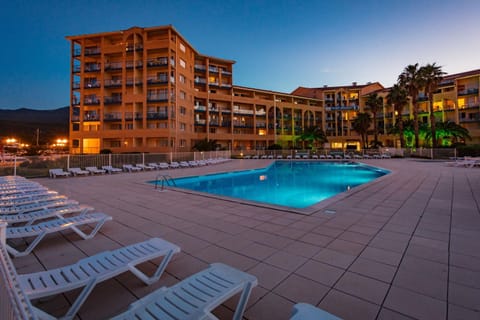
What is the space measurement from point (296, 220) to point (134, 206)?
445 cm

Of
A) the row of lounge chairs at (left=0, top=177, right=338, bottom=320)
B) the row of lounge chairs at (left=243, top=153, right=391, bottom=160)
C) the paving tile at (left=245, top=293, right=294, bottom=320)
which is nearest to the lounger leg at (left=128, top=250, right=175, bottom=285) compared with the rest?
the row of lounge chairs at (left=0, top=177, right=338, bottom=320)

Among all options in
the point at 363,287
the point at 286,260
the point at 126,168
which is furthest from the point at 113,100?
the point at 363,287

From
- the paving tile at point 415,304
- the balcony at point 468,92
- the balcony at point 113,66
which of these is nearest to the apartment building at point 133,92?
the balcony at point 113,66

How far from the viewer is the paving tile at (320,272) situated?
2807 mm

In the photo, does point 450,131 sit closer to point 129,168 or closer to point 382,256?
point 382,256

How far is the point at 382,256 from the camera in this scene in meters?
3.39

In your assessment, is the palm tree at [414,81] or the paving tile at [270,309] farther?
the palm tree at [414,81]

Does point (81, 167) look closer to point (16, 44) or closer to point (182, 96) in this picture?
Answer: point (182, 96)

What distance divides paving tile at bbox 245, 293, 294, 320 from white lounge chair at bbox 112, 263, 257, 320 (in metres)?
0.24

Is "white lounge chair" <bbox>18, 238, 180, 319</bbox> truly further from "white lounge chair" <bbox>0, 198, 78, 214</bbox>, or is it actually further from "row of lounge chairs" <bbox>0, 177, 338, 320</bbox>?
"white lounge chair" <bbox>0, 198, 78, 214</bbox>

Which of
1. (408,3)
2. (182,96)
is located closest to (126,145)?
(182,96)

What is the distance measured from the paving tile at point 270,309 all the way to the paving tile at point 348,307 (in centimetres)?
36

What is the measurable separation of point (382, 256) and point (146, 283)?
3210mm

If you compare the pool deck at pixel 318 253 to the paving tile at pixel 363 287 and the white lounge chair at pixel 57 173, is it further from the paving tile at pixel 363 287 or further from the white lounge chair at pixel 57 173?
the white lounge chair at pixel 57 173
